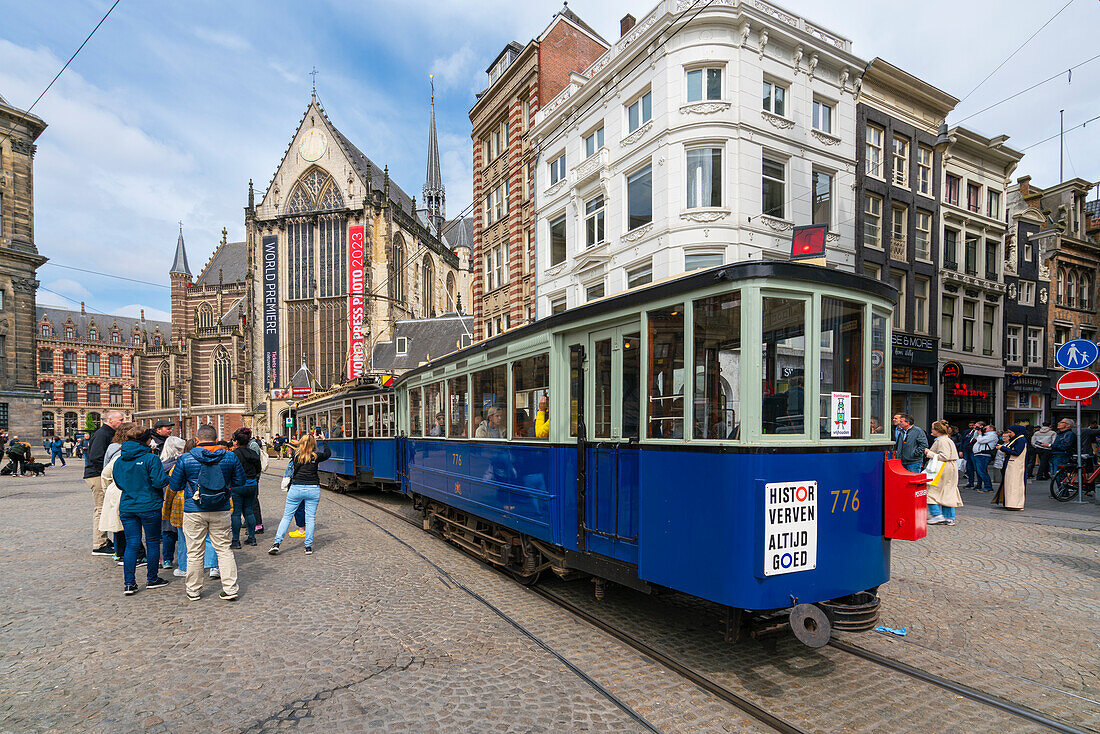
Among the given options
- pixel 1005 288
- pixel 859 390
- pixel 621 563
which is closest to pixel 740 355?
pixel 859 390

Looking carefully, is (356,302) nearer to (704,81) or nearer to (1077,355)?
(704,81)

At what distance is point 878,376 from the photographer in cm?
466

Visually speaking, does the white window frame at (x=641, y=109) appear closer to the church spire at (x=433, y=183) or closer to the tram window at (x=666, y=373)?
the tram window at (x=666, y=373)

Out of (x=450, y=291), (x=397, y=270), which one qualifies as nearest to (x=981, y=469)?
(x=397, y=270)

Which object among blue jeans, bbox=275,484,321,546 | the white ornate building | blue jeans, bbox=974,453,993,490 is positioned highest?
the white ornate building

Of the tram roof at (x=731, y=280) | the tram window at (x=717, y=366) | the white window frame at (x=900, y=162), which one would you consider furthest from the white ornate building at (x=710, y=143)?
the tram window at (x=717, y=366)

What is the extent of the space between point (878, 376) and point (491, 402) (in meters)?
4.17

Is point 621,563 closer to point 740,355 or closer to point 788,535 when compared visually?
point 788,535

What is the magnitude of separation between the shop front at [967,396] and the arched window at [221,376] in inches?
2503

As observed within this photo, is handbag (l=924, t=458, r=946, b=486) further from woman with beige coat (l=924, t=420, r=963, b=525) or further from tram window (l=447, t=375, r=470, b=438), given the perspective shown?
tram window (l=447, t=375, r=470, b=438)

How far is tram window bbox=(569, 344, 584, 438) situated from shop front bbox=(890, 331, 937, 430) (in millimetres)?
18792

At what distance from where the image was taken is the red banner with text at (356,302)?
165ft

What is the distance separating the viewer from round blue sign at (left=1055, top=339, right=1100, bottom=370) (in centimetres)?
1017

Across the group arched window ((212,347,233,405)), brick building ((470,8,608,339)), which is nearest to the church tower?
arched window ((212,347,233,405))
